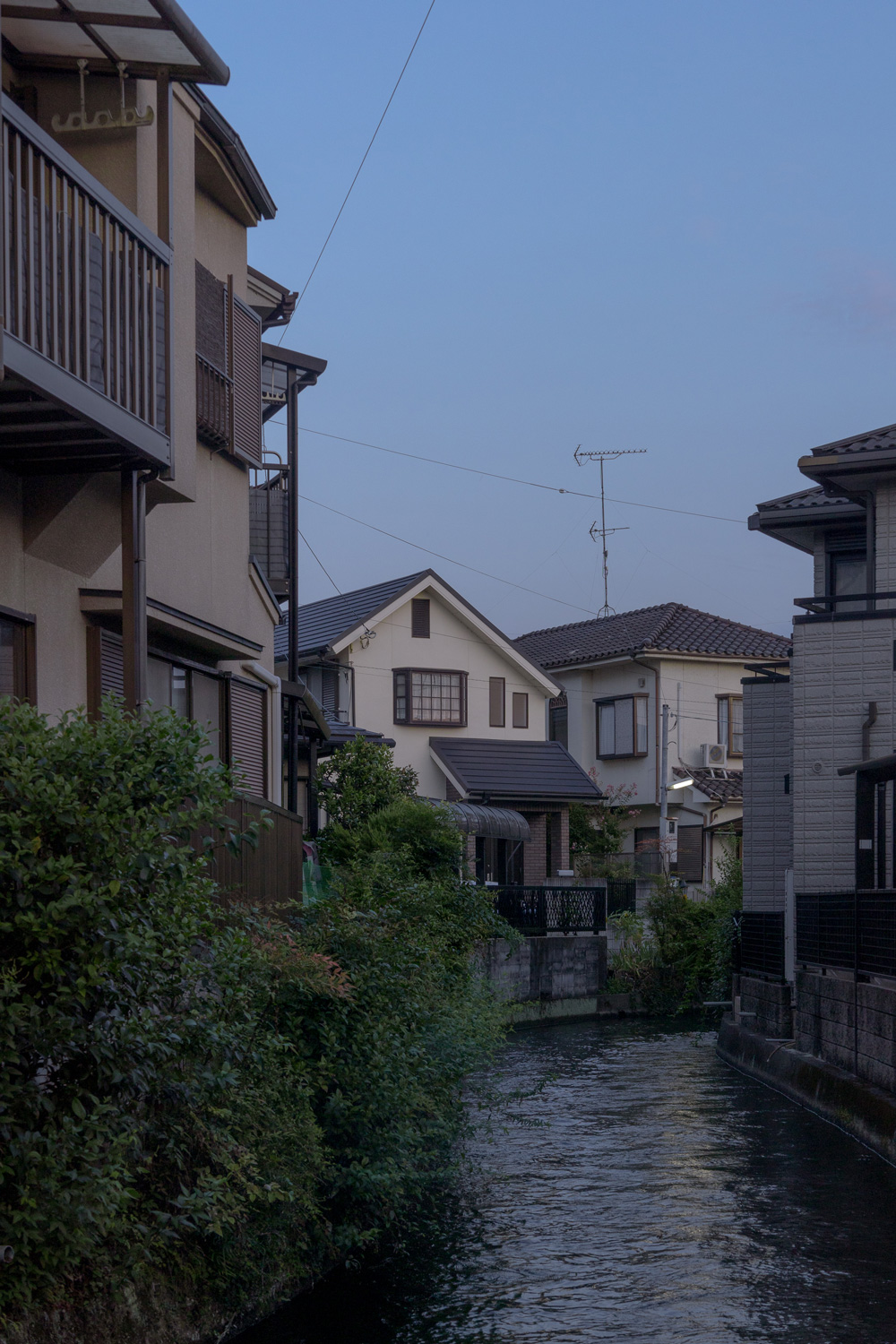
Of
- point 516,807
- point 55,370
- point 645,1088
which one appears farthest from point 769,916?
point 516,807

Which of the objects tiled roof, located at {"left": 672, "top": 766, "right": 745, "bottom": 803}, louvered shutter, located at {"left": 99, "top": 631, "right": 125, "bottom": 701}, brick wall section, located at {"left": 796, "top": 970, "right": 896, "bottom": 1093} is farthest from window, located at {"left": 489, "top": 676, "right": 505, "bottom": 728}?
louvered shutter, located at {"left": 99, "top": 631, "right": 125, "bottom": 701}

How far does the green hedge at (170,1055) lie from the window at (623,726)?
34.3m

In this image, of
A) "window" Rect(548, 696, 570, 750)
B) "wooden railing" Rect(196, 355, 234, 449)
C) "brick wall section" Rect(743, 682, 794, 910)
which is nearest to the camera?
"wooden railing" Rect(196, 355, 234, 449)

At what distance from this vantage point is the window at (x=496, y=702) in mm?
41906

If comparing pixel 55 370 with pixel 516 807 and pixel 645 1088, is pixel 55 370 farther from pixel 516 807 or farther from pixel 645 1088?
pixel 516 807

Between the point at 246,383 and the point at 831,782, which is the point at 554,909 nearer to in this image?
the point at 831,782

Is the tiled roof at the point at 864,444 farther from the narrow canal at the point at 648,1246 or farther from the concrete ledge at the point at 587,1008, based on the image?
the concrete ledge at the point at 587,1008

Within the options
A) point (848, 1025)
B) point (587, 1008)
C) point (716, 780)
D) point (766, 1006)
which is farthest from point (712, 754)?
point (848, 1025)

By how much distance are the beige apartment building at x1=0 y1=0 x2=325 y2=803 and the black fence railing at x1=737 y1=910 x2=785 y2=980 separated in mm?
10323

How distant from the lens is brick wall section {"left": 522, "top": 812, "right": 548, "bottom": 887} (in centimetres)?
3947

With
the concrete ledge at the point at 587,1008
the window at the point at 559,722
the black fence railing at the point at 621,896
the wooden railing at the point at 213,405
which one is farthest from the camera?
the window at the point at 559,722

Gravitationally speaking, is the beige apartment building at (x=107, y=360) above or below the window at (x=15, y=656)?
above

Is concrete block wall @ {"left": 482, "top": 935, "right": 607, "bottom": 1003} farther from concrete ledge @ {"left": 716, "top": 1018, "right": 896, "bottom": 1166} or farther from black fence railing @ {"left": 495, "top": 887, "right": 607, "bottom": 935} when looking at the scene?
concrete ledge @ {"left": 716, "top": 1018, "right": 896, "bottom": 1166}

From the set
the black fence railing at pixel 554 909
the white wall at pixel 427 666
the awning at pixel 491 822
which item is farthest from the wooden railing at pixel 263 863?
the white wall at pixel 427 666
